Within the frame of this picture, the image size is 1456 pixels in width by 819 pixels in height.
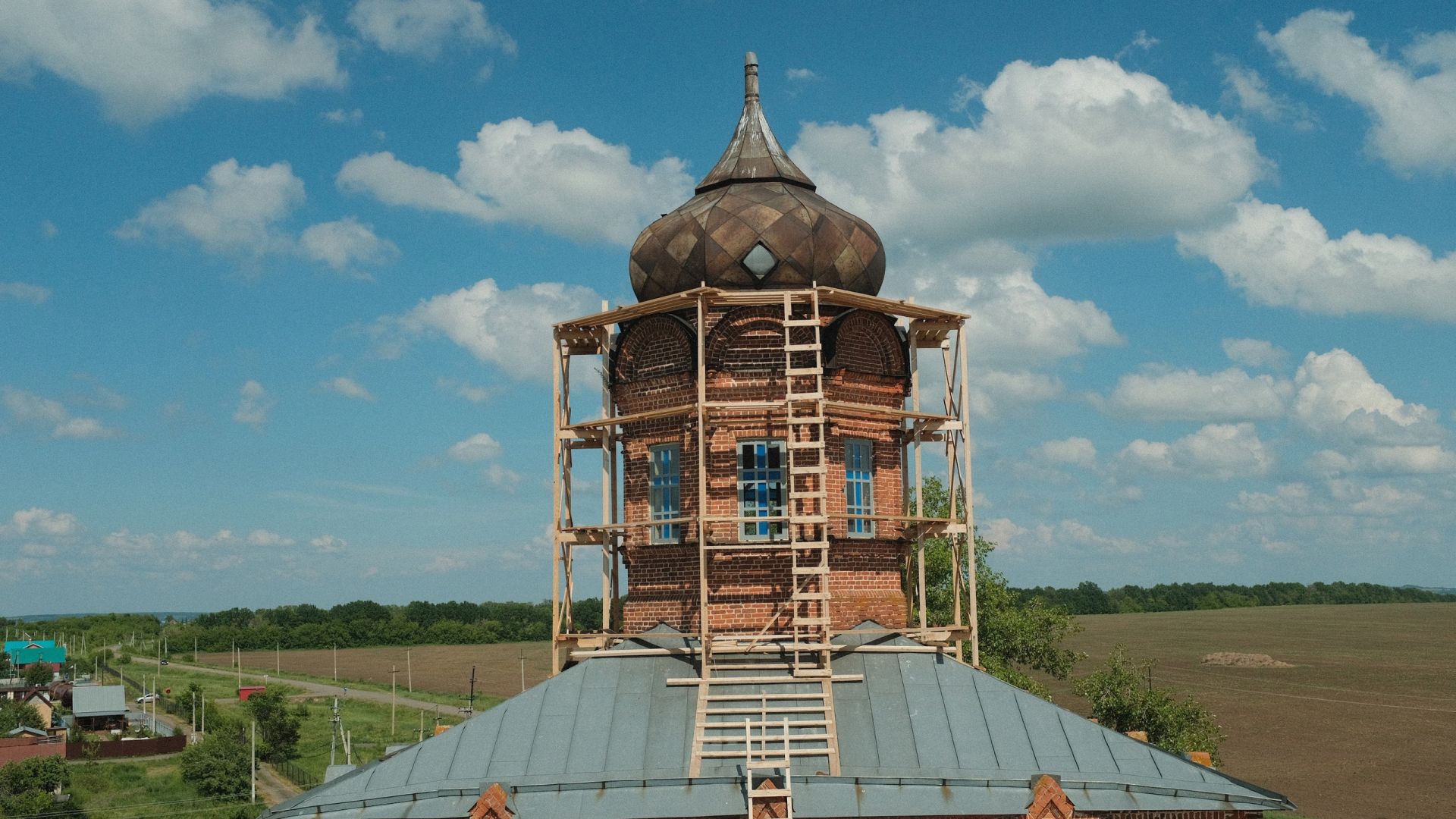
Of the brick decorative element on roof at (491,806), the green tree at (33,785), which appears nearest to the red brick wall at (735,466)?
the brick decorative element on roof at (491,806)

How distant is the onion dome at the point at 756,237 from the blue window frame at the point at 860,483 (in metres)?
2.76

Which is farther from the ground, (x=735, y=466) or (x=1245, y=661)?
(x=735, y=466)

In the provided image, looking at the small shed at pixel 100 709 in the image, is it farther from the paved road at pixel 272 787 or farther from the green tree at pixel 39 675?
the green tree at pixel 39 675

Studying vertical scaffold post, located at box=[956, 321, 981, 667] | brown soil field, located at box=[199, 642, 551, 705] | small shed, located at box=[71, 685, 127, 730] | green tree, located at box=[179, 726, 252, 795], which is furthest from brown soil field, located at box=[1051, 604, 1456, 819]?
small shed, located at box=[71, 685, 127, 730]

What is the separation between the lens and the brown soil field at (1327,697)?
46062 mm

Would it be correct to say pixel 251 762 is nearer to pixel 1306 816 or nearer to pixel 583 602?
pixel 1306 816

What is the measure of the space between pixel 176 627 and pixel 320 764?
109 m

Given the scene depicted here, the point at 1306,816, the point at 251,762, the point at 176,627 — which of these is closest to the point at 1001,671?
the point at 1306,816

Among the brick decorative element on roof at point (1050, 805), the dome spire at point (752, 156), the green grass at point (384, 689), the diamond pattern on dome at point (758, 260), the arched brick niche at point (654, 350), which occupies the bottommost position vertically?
the green grass at point (384, 689)

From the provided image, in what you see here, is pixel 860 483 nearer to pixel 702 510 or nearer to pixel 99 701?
pixel 702 510

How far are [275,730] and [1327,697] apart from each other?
55875 mm

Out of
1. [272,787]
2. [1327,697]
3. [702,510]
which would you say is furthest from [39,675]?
[702,510]

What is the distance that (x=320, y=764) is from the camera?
60.7m

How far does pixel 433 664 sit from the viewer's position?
111 meters
